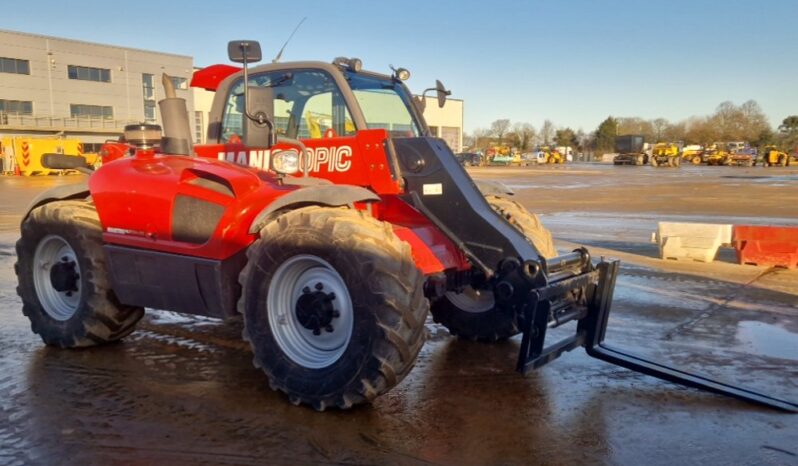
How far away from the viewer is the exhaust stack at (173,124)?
16.8ft

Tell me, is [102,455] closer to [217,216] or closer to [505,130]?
[217,216]

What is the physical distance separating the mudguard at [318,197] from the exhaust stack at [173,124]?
124cm

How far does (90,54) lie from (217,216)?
200ft

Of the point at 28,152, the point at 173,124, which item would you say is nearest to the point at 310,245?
the point at 173,124

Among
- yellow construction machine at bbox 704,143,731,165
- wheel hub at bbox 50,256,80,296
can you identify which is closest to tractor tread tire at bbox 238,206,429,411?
wheel hub at bbox 50,256,80,296

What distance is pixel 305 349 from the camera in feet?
14.4

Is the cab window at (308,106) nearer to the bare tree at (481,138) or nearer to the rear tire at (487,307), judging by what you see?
the rear tire at (487,307)

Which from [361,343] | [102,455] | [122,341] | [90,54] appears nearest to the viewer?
[102,455]

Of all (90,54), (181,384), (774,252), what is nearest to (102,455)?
(181,384)

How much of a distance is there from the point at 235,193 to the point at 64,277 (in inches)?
79.8

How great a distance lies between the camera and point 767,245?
9578 millimetres

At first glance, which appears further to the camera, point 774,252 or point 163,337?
point 774,252

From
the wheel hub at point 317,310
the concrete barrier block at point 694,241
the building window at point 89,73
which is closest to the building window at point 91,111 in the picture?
the building window at point 89,73

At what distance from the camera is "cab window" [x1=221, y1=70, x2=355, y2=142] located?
514 centimetres
